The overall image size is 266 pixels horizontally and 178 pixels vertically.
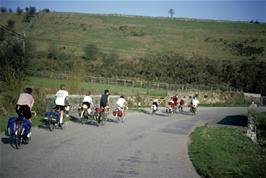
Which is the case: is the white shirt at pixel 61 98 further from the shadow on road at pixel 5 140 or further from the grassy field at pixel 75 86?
the grassy field at pixel 75 86

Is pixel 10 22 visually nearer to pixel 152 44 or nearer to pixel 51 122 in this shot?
pixel 152 44

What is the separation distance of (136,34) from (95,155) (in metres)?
100

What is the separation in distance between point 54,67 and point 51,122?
2186 inches

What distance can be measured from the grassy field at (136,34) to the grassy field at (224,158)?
2606 inches

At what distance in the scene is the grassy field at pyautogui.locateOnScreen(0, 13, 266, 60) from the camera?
94562mm

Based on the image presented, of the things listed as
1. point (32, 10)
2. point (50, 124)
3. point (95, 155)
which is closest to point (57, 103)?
point (50, 124)

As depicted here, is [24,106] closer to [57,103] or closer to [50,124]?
[50,124]

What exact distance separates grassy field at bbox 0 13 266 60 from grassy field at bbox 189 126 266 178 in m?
66.2

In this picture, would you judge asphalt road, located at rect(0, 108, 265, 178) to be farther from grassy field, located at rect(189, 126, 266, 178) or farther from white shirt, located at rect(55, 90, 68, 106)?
white shirt, located at rect(55, 90, 68, 106)

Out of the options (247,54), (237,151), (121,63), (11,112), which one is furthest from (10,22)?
(237,151)

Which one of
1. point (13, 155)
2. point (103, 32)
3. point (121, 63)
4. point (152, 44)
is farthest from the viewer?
point (103, 32)

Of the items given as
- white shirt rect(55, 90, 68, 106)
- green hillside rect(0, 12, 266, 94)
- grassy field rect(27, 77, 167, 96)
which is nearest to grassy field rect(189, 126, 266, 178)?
white shirt rect(55, 90, 68, 106)

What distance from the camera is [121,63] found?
281ft

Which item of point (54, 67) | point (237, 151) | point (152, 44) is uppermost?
point (152, 44)
